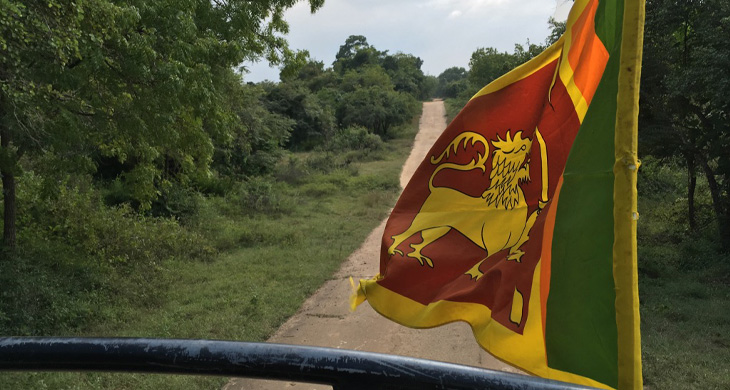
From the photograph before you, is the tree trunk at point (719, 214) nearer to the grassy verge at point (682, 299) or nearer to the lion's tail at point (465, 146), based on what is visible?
the grassy verge at point (682, 299)

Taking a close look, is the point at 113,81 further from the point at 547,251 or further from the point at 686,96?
the point at 686,96

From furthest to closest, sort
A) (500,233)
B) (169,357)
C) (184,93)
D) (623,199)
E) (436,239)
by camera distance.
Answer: (184,93), (436,239), (500,233), (623,199), (169,357)

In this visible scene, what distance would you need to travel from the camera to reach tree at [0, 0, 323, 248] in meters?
5.12

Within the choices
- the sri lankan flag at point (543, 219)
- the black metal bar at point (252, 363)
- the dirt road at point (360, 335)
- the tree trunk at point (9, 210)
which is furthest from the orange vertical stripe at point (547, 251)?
the tree trunk at point (9, 210)

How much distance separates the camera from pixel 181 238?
33.1 feet

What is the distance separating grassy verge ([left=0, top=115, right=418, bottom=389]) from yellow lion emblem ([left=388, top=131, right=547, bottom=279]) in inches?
125

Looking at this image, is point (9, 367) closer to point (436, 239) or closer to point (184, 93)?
point (436, 239)

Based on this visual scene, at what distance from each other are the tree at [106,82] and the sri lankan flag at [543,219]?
149 inches

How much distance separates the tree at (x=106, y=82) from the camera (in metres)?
5.12

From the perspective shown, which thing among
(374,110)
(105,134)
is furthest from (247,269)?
(374,110)

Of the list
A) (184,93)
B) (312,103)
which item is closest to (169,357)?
(184,93)

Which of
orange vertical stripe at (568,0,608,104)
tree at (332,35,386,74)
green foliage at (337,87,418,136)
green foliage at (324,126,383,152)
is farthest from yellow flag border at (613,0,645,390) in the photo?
tree at (332,35,386,74)

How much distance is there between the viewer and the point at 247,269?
9.15m

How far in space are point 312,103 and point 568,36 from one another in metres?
28.4
